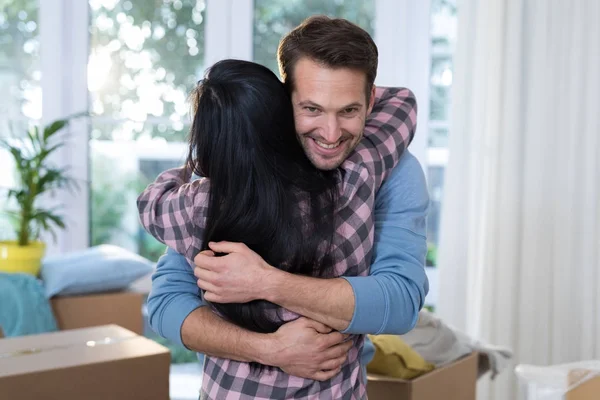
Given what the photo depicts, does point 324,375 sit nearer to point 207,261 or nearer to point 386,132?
point 207,261

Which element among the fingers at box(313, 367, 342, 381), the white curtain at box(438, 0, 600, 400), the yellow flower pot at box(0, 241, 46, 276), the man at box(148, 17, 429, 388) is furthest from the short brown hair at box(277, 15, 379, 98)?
the white curtain at box(438, 0, 600, 400)

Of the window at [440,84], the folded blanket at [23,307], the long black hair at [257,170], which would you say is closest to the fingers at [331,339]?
the long black hair at [257,170]

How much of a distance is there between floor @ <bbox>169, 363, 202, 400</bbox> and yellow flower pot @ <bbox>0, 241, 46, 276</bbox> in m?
0.80

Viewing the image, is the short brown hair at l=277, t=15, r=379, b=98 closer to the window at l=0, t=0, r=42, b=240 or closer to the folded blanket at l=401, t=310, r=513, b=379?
the folded blanket at l=401, t=310, r=513, b=379

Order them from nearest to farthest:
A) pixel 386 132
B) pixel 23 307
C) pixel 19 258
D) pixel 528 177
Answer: pixel 386 132 → pixel 23 307 → pixel 19 258 → pixel 528 177

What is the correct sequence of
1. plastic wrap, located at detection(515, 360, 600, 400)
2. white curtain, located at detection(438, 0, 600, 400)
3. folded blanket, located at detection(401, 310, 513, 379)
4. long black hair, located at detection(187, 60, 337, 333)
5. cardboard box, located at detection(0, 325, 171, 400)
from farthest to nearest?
1. white curtain, located at detection(438, 0, 600, 400)
2. folded blanket, located at detection(401, 310, 513, 379)
3. plastic wrap, located at detection(515, 360, 600, 400)
4. cardboard box, located at detection(0, 325, 171, 400)
5. long black hair, located at detection(187, 60, 337, 333)

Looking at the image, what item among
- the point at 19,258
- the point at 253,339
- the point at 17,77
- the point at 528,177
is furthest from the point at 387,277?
the point at 17,77

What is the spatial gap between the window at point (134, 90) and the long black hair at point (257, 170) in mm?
2397

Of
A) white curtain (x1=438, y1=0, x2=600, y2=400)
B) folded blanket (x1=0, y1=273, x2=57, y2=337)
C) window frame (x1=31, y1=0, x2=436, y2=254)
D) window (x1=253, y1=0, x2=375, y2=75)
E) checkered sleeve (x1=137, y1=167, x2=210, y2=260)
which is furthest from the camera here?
window (x1=253, y1=0, x2=375, y2=75)

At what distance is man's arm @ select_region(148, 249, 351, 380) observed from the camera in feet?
4.47

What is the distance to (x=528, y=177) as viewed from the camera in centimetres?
327

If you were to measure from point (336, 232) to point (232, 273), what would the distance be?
0.59 ft

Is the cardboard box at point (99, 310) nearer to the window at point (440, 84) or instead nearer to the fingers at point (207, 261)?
the window at point (440, 84)

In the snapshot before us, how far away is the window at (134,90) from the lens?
3666mm
